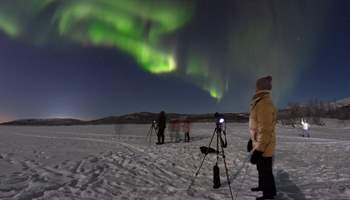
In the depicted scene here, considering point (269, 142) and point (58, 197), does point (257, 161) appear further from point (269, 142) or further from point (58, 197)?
point (58, 197)

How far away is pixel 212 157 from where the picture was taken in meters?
13.5

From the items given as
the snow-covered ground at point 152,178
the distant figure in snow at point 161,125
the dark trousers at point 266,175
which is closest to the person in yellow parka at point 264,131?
the dark trousers at point 266,175

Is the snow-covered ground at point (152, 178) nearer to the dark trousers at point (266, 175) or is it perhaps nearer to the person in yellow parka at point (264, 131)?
the dark trousers at point (266, 175)

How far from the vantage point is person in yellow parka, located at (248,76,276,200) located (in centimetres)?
638

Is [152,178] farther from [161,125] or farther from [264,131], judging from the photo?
[161,125]

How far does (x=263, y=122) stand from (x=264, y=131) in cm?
19

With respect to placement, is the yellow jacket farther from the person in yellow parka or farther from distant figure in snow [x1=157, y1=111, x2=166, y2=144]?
distant figure in snow [x1=157, y1=111, x2=166, y2=144]

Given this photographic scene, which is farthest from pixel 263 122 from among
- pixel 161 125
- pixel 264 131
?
pixel 161 125

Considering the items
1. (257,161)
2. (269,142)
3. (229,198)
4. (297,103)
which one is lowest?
(229,198)

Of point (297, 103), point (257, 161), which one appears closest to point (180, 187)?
point (257, 161)

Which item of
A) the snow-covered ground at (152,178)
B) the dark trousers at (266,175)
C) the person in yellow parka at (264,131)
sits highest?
the person in yellow parka at (264,131)

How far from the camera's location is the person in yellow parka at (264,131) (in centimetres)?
638

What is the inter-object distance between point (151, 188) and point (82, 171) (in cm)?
290

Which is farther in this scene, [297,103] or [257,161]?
[297,103]
